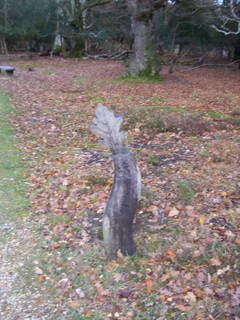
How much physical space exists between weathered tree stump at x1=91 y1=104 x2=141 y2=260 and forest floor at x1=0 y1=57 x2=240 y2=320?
228mm

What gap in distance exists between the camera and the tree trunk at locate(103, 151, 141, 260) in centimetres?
409

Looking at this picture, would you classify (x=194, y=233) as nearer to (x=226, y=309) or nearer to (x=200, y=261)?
(x=200, y=261)

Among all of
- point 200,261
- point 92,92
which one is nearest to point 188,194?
point 200,261

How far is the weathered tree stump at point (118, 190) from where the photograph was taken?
Result: 12.8 feet

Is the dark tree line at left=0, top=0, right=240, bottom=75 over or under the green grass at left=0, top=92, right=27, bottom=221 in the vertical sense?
over

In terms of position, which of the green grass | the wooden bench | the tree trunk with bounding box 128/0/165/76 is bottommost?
the green grass

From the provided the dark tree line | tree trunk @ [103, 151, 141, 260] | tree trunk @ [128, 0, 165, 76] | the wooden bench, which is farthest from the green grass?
the dark tree line

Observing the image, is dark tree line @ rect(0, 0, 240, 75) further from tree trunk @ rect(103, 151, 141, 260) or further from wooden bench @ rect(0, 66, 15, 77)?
tree trunk @ rect(103, 151, 141, 260)

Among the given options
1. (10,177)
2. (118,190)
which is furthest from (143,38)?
(118,190)

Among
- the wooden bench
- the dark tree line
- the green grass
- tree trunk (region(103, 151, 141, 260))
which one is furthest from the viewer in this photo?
the dark tree line

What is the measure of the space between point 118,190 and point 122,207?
0.71ft

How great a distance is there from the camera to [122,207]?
4.24 m

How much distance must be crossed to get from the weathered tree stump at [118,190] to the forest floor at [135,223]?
228mm

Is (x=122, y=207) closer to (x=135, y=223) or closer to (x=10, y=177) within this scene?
(x=135, y=223)
